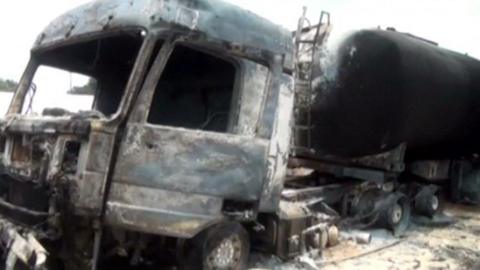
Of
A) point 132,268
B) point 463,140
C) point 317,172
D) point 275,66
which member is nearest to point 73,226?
point 132,268

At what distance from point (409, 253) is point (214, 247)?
3.09 metres

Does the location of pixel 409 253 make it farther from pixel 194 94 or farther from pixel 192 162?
pixel 192 162

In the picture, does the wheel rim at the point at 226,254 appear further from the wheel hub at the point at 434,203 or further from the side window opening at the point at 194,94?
the wheel hub at the point at 434,203

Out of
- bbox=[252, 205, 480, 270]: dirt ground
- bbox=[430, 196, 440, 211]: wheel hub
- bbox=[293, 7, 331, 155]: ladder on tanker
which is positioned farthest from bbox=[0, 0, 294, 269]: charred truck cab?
bbox=[430, 196, 440, 211]: wheel hub

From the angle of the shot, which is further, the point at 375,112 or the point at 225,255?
the point at 375,112

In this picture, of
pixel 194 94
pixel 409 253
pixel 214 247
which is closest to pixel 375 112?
pixel 409 253

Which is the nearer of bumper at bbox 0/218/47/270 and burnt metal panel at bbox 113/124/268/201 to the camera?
bumper at bbox 0/218/47/270

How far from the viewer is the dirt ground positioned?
568 centimetres

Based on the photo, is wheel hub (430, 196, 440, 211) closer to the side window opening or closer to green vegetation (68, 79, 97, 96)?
the side window opening

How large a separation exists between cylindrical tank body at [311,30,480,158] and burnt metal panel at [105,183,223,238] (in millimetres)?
3281

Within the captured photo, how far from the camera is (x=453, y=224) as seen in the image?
8445 millimetres

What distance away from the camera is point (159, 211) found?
404cm

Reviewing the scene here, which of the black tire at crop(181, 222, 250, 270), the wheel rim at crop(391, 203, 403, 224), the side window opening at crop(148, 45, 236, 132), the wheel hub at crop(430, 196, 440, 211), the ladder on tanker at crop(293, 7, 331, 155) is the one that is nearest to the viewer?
the black tire at crop(181, 222, 250, 270)

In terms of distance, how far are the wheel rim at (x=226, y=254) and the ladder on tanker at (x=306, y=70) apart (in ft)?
8.34
